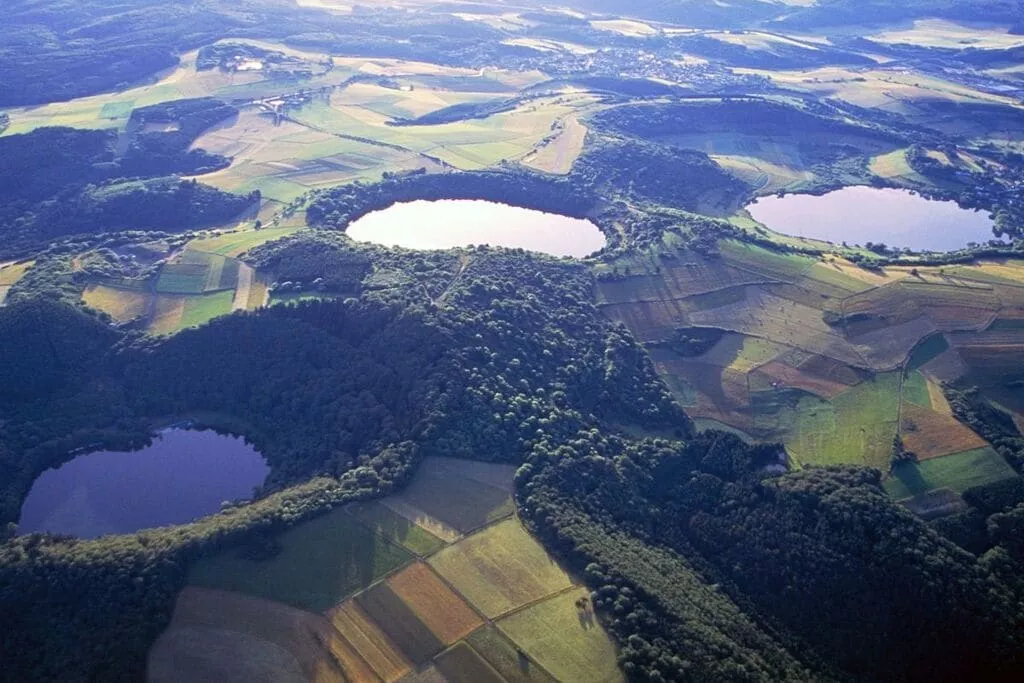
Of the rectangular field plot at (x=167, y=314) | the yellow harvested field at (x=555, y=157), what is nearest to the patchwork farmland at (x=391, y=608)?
the rectangular field plot at (x=167, y=314)

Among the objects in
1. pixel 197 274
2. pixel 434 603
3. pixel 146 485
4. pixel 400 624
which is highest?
pixel 197 274

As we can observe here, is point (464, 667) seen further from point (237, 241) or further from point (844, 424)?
point (237, 241)

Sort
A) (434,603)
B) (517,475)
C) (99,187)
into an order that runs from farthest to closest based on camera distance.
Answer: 1. (99,187)
2. (517,475)
3. (434,603)

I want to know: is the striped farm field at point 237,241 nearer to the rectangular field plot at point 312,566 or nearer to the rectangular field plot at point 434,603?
the rectangular field plot at point 312,566

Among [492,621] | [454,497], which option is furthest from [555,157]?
[492,621]

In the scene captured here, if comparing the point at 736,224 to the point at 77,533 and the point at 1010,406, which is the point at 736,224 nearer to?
the point at 1010,406

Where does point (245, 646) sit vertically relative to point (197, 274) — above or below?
below

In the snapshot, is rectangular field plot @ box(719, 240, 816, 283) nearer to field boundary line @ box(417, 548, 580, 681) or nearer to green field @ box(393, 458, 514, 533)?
green field @ box(393, 458, 514, 533)
